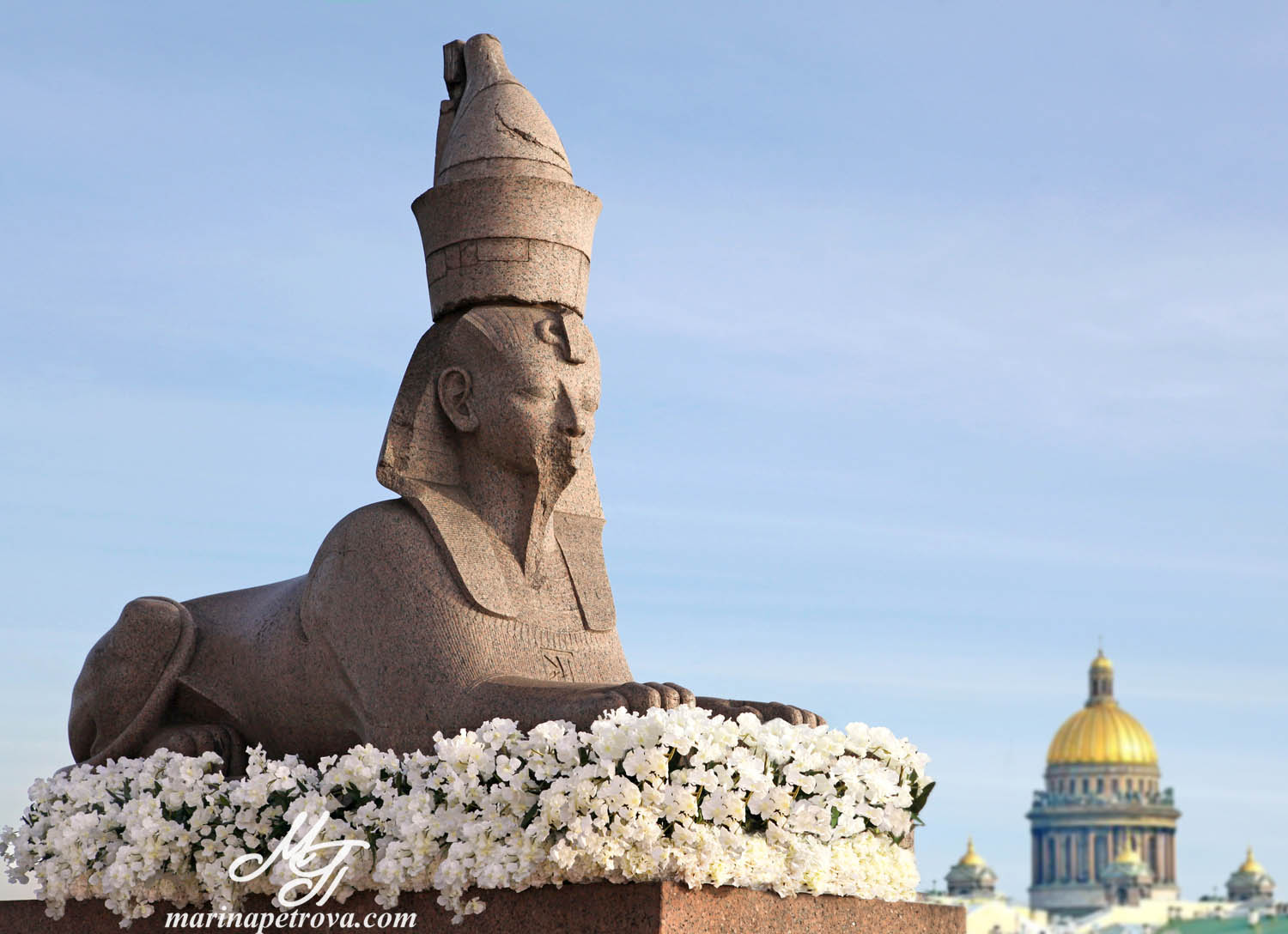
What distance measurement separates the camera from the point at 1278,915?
82312 millimetres

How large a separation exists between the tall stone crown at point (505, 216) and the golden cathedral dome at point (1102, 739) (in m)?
126

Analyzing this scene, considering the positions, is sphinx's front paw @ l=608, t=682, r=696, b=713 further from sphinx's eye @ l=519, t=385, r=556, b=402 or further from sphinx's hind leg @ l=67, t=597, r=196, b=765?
sphinx's hind leg @ l=67, t=597, r=196, b=765

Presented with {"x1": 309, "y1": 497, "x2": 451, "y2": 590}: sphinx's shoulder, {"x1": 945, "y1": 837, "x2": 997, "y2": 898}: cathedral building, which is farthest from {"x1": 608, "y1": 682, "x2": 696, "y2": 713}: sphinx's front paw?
{"x1": 945, "y1": 837, "x2": 997, "y2": 898}: cathedral building

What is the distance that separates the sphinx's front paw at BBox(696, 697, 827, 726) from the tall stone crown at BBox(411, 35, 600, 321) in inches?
62.5

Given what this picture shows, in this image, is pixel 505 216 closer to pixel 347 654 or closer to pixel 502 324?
pixel 502 324

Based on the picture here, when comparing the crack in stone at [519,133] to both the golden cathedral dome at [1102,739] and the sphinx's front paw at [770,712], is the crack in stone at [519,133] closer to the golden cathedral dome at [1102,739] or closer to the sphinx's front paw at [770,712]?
the sphinx's front paw at [770,712]

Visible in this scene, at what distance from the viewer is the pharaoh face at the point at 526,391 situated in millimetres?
7098

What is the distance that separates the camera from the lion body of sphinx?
265 inches

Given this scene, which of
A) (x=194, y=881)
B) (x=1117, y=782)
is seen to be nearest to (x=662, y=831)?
(x=194, y=881)

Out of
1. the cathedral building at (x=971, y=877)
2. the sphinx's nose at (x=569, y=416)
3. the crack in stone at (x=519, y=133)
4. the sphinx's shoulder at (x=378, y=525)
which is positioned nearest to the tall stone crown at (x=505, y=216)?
the crack in stone at (x=519, y=133)

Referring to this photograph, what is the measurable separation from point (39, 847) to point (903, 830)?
9.87ft

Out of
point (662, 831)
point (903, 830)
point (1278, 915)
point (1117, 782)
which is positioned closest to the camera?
point (662, 831)

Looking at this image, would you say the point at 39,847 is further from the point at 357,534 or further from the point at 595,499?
the point at 595,499

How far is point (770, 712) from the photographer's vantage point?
22.3ft
